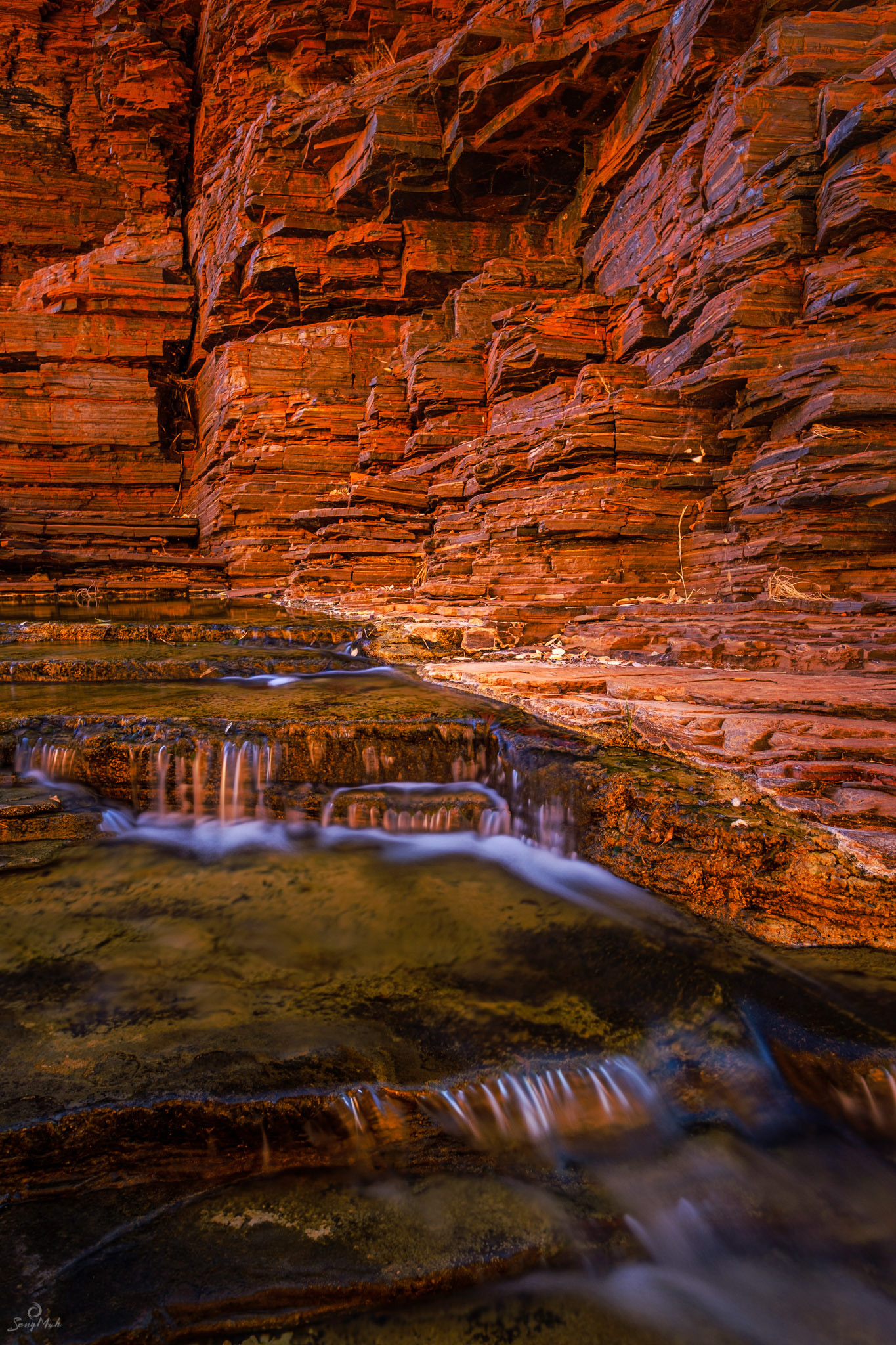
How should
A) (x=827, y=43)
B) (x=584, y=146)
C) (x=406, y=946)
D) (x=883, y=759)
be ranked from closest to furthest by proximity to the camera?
(x=406, y=946) < (x=883, y=759) < (x=827, y=43) < (x=584, y=146)

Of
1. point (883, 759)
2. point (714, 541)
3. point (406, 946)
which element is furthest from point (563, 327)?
point (406, 946)

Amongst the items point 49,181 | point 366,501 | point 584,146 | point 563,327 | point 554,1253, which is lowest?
Result: point 554,1253

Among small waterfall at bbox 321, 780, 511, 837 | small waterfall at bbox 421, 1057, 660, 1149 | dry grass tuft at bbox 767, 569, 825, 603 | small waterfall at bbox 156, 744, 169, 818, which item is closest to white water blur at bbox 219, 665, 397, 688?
small waterfall at bbox 156, 744, 169, 818

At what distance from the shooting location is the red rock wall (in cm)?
950

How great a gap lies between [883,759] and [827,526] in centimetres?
599

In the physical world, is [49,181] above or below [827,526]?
above

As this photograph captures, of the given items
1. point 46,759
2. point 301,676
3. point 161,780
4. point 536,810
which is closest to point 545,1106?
point 536,810

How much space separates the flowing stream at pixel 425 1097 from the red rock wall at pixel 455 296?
19.4 ft

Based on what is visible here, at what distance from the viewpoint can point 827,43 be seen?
1055 cm

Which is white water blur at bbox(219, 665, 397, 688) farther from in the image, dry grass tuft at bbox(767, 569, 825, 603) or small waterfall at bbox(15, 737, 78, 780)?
dry grass tuft at bbox(767, 569, 825, 603)

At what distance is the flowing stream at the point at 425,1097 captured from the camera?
5.24 ft

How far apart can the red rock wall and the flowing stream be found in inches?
232

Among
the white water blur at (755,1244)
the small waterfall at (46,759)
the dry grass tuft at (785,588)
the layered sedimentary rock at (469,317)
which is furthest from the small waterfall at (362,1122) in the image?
the dry grass tuft at (785,588)

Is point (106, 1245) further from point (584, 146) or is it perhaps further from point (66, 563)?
point (584, 146)
